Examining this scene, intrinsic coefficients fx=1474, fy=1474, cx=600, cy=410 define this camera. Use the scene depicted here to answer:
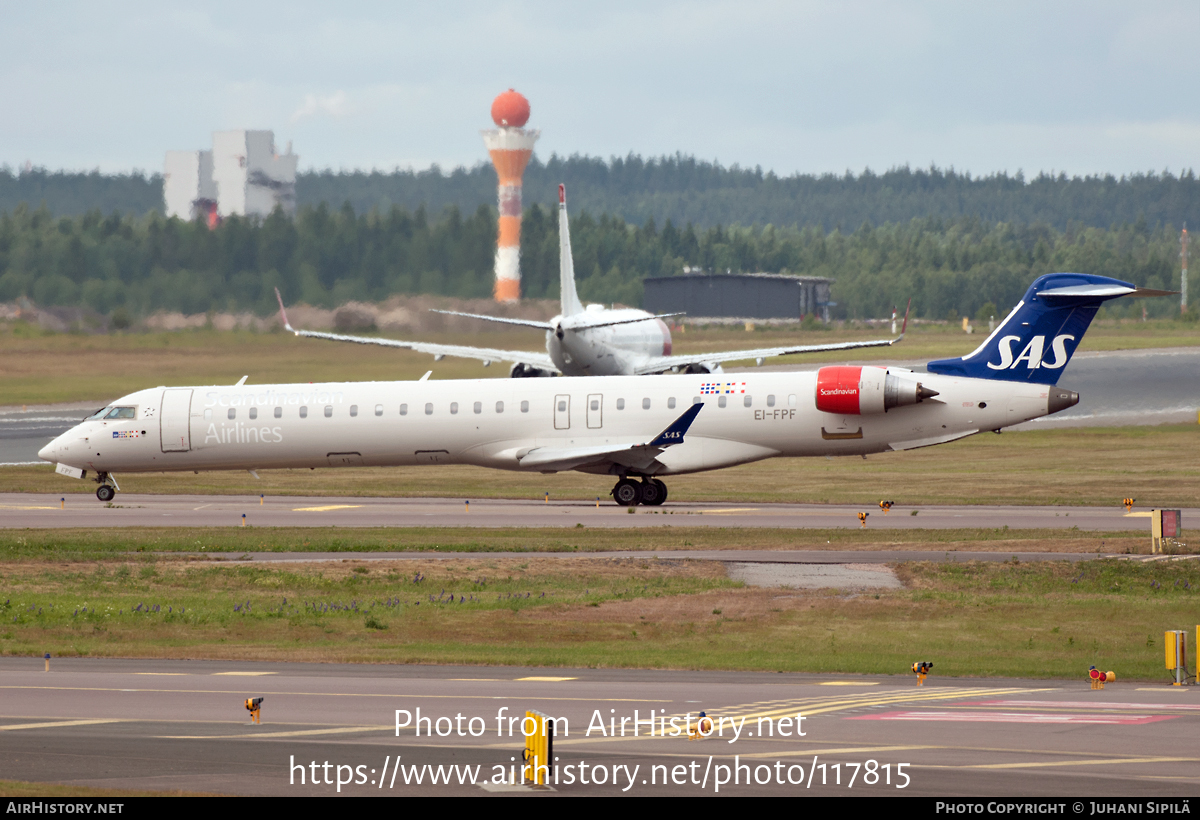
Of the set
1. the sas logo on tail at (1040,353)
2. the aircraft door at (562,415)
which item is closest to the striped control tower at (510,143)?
the aircraft door at (562,415)

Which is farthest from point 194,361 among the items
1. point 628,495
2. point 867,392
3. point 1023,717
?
point 1023,717

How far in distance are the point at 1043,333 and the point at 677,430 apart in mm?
9828

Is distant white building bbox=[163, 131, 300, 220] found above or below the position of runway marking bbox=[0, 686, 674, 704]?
above

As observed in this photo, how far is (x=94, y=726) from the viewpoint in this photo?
15.4m

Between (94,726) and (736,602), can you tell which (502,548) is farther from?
(94,726)

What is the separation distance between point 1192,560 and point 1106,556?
157 cm

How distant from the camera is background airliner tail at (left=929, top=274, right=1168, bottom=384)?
38.2 meters

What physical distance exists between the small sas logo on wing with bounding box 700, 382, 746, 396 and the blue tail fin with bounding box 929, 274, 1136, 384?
5.05 m

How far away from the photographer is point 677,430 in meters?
38.4

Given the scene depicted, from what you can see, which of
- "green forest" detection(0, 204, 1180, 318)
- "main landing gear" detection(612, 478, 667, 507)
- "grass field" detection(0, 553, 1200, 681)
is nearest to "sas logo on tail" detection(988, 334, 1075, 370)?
"main landing gear" detection(612, 478, 667, 507)

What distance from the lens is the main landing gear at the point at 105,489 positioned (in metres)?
41.7

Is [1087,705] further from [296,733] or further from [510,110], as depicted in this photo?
[510,110]

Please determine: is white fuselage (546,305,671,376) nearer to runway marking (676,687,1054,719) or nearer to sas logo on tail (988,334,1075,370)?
sas logo on tail (988,334,1075,370)

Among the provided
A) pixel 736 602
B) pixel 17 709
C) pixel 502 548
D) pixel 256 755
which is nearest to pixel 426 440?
pixel 502 548
